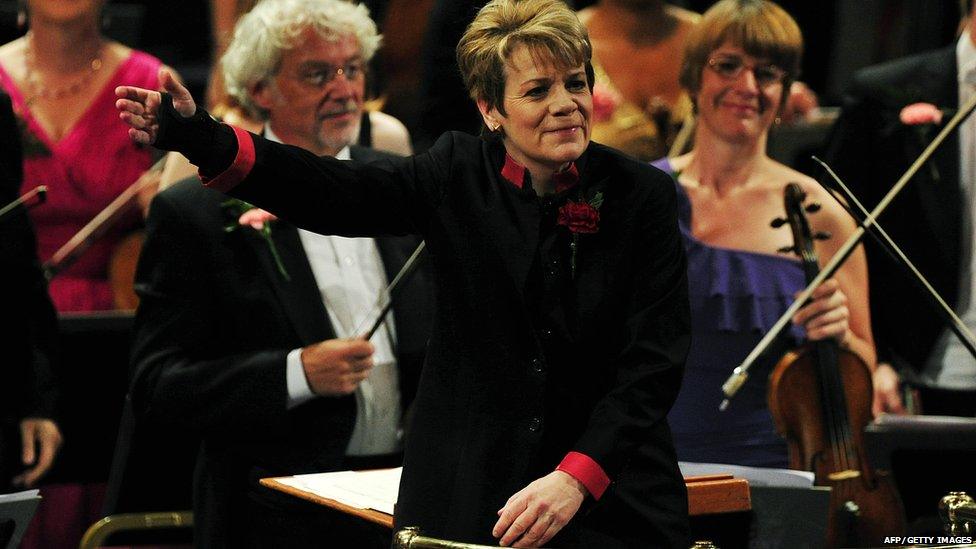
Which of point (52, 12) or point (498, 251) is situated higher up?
point (52, 12)

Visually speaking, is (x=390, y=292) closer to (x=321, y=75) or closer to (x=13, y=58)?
(x=321, y=75)

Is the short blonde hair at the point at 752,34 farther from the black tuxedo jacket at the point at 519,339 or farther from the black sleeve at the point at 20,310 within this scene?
the black sleeve at the point at 20,310

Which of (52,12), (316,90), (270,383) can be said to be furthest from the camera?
(52,12)

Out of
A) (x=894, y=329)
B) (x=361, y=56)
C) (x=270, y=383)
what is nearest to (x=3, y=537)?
(x=270, y=383)

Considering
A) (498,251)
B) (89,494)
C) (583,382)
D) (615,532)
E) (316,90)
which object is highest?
(316,90)

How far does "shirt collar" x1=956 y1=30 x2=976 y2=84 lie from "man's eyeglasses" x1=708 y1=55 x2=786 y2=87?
2.16 ft

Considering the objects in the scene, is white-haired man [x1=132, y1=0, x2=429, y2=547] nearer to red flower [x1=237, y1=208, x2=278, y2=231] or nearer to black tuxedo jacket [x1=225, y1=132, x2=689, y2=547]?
red flower [x1=237, y1=208, x2=278, y2=231]

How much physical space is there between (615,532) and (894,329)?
1856 millimetres

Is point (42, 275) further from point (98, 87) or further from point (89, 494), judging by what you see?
point (98, 87)

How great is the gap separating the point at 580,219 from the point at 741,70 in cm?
141

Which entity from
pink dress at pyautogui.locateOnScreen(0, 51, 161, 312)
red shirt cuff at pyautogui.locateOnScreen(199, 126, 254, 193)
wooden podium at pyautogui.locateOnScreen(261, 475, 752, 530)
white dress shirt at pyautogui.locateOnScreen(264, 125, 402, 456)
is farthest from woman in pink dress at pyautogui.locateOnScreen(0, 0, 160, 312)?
red shirt cuff at pyautogui.locateOnScreen(199, 126, 254, 193)

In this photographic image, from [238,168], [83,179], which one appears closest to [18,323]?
[83,179]

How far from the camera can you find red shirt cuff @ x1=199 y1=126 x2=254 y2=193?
205 cm

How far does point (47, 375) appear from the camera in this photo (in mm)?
3324
